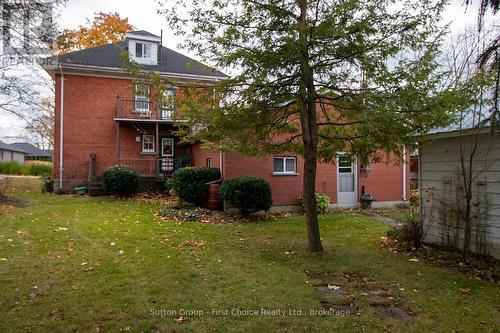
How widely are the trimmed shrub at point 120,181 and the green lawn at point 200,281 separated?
5.68 metres

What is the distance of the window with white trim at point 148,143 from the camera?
19.3 m

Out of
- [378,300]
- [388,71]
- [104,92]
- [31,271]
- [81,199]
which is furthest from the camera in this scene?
[104,92]

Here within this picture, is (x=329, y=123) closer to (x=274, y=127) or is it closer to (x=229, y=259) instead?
(x=274, y=127)

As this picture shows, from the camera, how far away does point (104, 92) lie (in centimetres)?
1827

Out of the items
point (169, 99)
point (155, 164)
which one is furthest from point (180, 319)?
point (155, 164)

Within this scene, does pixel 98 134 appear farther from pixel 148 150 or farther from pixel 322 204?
pixel 322 204

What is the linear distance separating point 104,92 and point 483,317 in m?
18.5

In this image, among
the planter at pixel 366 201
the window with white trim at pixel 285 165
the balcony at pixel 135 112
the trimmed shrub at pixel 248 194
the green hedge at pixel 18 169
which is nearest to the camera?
the trimmed shrub at pixel 248 194

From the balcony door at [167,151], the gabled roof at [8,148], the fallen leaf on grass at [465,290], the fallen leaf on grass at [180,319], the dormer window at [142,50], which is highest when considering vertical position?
the dormer window at [142,50]

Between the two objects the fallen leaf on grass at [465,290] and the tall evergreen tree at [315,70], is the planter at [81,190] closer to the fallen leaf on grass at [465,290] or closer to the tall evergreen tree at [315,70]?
the tall evergreen tree at [315,70]

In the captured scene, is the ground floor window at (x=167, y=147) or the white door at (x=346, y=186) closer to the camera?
the white door at (x=346, y=186)

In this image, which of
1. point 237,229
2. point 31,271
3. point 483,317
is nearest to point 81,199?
point 237,229

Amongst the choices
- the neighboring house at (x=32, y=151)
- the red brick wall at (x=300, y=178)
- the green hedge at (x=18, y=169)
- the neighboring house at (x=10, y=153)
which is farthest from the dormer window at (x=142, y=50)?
the neighboring house at (x=32, y=151)

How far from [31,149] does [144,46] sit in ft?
162
